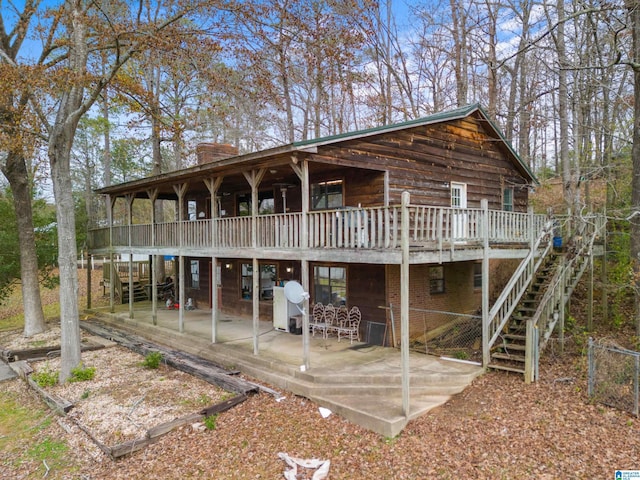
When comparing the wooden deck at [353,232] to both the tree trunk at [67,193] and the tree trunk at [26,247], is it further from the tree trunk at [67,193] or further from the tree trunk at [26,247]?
the tree trunk at [26,247]

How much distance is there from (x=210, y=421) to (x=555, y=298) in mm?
9678

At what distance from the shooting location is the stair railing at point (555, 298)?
9562mm

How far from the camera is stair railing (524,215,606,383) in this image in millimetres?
9562

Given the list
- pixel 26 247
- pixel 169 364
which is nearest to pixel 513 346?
pixel 169 364

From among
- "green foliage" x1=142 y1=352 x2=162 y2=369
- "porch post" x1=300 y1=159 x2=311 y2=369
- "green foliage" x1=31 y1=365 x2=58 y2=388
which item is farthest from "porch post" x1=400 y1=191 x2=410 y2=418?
"green foliage" x1=31 y1=365 x2=58 y2=388

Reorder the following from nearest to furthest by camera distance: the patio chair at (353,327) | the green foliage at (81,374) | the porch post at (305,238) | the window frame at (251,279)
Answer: the porch post at (305,238)
the green foliage at (81,374)
the patio chair at (353,327)
the window frame at (251,279)

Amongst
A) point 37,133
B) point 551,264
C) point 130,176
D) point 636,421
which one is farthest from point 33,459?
point 130,176

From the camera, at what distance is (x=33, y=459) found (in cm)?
735

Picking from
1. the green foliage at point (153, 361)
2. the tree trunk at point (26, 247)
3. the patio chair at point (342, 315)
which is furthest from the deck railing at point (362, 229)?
the tree trunk at point (26, 247)

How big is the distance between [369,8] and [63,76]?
17790mm

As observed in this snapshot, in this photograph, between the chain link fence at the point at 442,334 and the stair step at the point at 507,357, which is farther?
A: the chain link fence at the point at 442,334

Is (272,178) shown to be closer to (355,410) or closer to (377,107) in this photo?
(355,410)

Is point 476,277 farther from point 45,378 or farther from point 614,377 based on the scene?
point 45,378

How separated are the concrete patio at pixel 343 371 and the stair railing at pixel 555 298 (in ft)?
4.20
